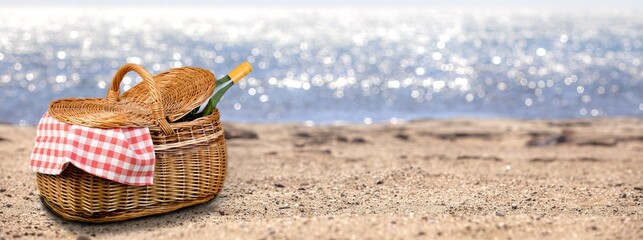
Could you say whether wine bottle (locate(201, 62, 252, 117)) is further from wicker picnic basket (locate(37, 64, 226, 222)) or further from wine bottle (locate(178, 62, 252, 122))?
wicker picnic basket (locate(37, 64, 226, 222))

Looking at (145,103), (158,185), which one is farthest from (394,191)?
(145,103)

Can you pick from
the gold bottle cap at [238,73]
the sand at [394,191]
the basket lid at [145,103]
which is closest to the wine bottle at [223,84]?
the gold bottle cap at [238,73]

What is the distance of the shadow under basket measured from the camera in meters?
4.67

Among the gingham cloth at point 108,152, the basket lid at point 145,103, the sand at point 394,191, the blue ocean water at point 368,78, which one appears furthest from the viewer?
the blue ocean water at point 368,78

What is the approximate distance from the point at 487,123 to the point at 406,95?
5.08m

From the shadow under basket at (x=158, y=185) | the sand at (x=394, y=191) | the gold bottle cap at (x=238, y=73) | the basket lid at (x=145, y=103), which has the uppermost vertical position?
the gold bottle cap at (x=238, y=73)

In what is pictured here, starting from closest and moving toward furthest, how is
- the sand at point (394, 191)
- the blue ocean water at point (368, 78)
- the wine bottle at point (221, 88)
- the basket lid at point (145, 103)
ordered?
the sand at point (394, 191), the basket lid at point (145, 103), the wine bottle at point (221, 88), the blue ocean water at point (368, 78)

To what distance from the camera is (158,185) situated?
4.82 metres

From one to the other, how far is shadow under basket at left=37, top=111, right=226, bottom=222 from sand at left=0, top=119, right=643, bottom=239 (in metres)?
0.11

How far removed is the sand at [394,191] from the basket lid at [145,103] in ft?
2.33

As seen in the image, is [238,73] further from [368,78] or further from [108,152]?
[368,78]

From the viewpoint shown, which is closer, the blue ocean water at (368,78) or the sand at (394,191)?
the sand at (394,191)

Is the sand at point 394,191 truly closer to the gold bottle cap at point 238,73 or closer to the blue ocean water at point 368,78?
the gold bottle cap at point 238,73

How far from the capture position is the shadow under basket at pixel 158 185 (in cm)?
467
